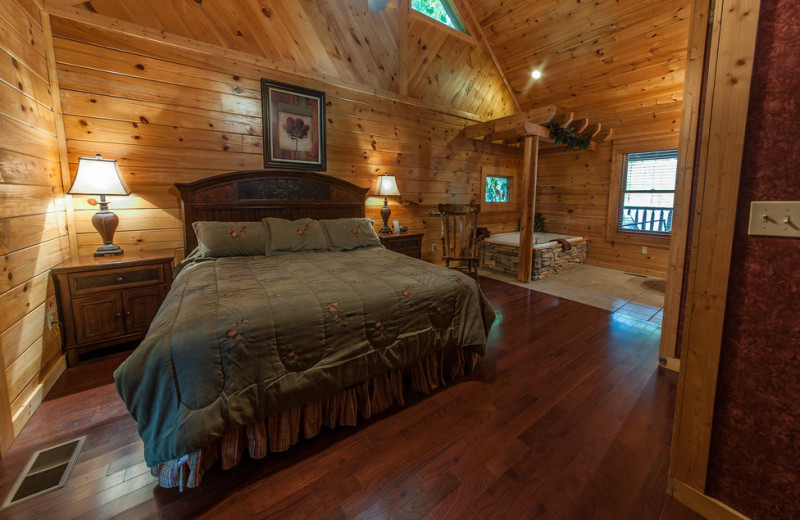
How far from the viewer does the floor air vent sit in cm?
131

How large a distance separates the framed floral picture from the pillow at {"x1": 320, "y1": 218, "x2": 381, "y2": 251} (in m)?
0.85

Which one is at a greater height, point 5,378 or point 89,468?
point 5,378

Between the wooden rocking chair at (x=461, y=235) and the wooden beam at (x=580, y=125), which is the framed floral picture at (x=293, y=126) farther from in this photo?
the wooden beam at (x=580, y=125)

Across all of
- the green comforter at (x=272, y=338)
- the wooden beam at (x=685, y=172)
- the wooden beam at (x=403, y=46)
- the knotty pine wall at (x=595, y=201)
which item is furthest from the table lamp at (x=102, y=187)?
the knotty pine wall at (x=595, y=201)

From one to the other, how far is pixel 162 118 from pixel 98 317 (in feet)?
5.73

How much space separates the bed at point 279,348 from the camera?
49.5 inches

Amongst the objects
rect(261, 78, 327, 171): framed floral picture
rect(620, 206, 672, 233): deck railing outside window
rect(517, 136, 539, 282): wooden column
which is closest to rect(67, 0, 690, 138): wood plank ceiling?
rect(261, 78, 327, 171): framed floral picture

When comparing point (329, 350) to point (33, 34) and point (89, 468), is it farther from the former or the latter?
point (33, 34)

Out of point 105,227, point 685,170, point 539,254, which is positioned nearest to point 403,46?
point 539,254

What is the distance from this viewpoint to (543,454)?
5.02 feet

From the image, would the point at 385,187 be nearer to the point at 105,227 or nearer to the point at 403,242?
the point at 403,242

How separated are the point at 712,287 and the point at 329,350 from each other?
5.07 feet

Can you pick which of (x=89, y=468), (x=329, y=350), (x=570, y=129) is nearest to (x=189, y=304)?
(x=329, y=350)

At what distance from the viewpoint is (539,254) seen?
15.1ft
